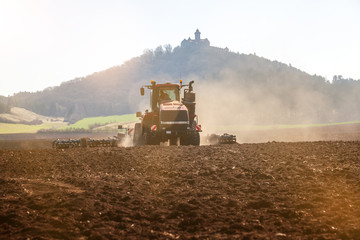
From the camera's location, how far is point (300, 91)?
15462 centimetres

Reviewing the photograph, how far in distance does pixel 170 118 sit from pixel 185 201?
1243 centimetres

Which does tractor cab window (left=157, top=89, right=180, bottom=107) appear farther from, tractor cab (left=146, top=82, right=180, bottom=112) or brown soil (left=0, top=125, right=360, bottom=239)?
brown soil (left=0, top=125, right=360, bottom=239)

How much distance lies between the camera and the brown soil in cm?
537

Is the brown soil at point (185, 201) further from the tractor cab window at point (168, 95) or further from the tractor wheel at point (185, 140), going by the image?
the tractor cab window at point (168, 95)

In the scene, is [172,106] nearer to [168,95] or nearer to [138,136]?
[168,95]

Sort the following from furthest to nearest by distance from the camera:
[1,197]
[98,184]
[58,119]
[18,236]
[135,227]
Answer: [58,119] < [98,184] < [1,197] < [135,227] < [18,236]

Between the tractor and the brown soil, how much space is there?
7661mm

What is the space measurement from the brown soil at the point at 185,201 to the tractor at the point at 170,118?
766 cm

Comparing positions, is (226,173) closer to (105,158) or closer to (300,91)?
(105,158)

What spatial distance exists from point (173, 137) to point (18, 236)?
14.9 meters

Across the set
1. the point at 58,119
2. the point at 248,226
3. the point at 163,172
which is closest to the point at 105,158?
the point at 163,172

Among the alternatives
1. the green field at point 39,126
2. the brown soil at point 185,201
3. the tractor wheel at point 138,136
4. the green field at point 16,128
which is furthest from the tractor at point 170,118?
the green field at point 16,128

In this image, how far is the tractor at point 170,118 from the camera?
1925cm

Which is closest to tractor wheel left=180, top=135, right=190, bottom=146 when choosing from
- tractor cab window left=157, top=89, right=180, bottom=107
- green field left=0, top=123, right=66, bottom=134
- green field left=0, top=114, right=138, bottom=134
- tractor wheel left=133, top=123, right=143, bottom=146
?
tractor cab window left=157, top=89, right=180, bottom=107
